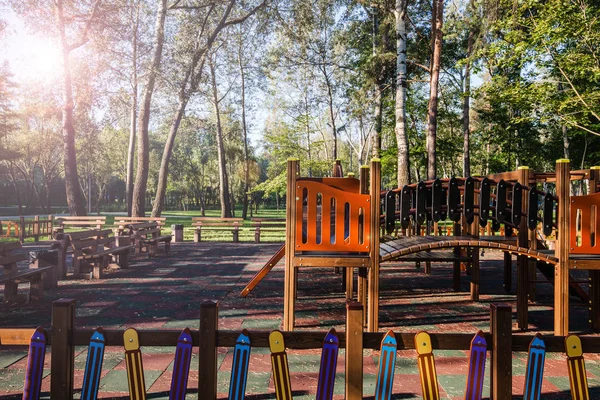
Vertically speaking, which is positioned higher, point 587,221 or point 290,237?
point 587,221

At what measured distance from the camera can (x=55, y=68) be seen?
18234 millimetres

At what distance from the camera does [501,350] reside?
92.1 inches

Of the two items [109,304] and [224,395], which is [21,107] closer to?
[109,304]

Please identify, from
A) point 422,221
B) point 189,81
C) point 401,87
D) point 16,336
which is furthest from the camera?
point 189,81

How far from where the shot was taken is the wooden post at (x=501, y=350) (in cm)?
232

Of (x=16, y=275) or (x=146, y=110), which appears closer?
(x=16, y=275)

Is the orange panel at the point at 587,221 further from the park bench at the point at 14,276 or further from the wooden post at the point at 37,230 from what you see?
the wooden post at the point at 37,230

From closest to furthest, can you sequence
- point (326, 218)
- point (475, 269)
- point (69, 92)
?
point (326, 218) → point (475, 269) → point (69, 92)

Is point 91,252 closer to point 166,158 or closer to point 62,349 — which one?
point 62,349

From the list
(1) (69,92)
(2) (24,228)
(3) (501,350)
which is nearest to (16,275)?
(3) (501,350)

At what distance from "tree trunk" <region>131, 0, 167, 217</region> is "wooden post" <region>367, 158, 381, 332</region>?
1630 centimetres

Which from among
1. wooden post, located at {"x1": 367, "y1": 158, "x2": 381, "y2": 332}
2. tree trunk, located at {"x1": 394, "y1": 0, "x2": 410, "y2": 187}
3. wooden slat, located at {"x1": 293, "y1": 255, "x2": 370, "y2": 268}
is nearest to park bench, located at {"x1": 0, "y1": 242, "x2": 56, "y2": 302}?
wooden slat, located at {"x1": 293, "y1": 255, "x2": 370, "y2": 268}

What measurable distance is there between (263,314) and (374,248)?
202 centimetres

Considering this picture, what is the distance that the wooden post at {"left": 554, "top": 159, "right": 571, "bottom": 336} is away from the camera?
4500mm
